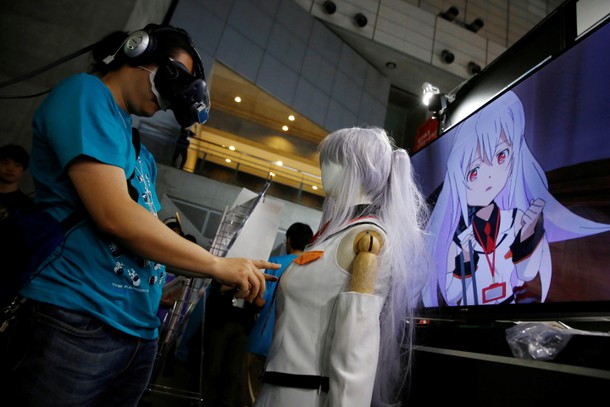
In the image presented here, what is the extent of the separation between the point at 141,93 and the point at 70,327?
0.76 meters

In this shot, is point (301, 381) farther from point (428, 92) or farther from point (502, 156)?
point (428, 92)

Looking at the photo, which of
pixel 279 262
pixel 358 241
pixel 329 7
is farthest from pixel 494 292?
pixel 329 7

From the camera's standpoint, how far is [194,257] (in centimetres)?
91

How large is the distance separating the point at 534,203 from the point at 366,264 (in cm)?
81

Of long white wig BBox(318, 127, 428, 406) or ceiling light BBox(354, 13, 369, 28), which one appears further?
ceiling light BBox(354, 13, 369, 28)

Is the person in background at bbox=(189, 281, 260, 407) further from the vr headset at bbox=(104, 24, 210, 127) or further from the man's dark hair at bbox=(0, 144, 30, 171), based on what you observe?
the vr headset at bbox=(104, 24, 210, 127)

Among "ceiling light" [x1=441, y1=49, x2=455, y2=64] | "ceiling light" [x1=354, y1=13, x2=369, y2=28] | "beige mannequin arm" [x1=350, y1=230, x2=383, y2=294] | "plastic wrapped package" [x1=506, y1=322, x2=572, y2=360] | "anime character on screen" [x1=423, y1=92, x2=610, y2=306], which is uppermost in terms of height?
"ceiling light" [x1=354, y1=13, x2=369, y2=28]

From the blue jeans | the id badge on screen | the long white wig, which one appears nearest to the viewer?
the blue jeans

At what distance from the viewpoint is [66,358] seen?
33.5 inches

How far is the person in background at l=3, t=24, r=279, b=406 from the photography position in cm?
84

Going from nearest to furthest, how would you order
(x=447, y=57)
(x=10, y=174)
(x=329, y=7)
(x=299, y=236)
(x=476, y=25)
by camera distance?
1. (x=10, y=174)
2. (x=299, y=236)
3. (x=329, y=7)
4. (x=447, y=57)
5. (x=476, y=25)


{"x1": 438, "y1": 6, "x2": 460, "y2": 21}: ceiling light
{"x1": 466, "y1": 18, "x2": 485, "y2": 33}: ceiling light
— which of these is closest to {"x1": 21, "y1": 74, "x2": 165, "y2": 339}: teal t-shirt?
{"x1": 438, "y1": 6, "x2": 460, "y2": 21}: ceiling light

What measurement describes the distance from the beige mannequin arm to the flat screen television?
2.02ft

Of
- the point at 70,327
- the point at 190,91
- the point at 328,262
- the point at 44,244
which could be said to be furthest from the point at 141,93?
the point at 328,262
